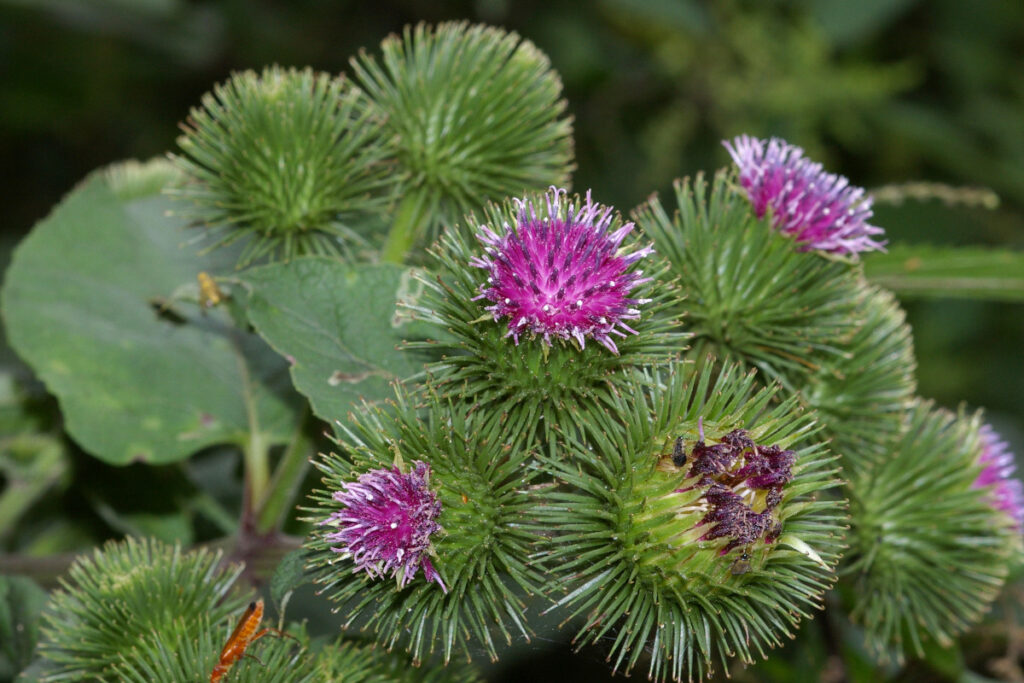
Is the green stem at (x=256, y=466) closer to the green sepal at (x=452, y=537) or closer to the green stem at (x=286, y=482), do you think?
the green stem at (x=286, y=482)

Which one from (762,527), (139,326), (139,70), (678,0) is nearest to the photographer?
(762,527)

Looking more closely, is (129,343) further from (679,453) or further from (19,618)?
(679,453)

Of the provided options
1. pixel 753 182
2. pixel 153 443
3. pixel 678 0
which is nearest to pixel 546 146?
pixel 753 182

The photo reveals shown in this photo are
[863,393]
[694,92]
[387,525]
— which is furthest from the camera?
[694,92]

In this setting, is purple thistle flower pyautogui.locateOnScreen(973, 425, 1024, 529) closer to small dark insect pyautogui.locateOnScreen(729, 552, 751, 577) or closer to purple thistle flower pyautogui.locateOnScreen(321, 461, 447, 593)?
small dark insect pyautogui.locateOnScreen(729, 552, 751, 577)

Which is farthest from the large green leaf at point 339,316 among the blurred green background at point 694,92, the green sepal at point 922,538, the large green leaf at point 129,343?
the blurred green background at point 694,92

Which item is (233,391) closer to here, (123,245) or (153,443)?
(153,443)

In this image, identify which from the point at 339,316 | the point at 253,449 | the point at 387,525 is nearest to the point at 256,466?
the point at 253,449
